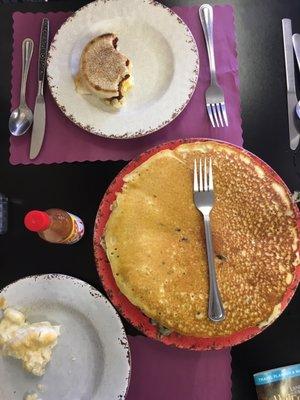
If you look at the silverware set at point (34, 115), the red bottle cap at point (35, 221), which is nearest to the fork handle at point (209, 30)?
the silverware set at point (34, 115)

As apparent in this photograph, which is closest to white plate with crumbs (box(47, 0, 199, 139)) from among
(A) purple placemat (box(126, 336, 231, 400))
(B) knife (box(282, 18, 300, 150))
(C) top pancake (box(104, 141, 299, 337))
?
(C) top pancake (box(104, 141, 299, 337))

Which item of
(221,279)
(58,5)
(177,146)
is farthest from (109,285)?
(58,5)

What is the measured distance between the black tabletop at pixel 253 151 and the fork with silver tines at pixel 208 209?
0.21 m

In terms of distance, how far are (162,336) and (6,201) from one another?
53 cm

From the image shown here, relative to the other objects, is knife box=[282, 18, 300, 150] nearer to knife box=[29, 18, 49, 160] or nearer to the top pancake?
the top pancake

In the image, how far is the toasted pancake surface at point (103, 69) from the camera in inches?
47.5

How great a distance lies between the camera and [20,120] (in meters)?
1.26

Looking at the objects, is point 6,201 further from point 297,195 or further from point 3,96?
point 297,195

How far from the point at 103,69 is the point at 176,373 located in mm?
776

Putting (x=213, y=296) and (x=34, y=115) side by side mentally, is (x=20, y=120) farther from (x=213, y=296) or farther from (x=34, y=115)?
(x=213, y=296)

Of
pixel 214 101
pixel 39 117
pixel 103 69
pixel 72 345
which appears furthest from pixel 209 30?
pixel 72 345

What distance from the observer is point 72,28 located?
1.27 meters

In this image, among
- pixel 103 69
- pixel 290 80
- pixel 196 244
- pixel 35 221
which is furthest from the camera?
pixel 290 80

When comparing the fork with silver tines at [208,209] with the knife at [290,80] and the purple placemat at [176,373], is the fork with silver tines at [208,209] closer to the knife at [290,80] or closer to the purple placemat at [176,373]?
the purple placemat at [176,373]
